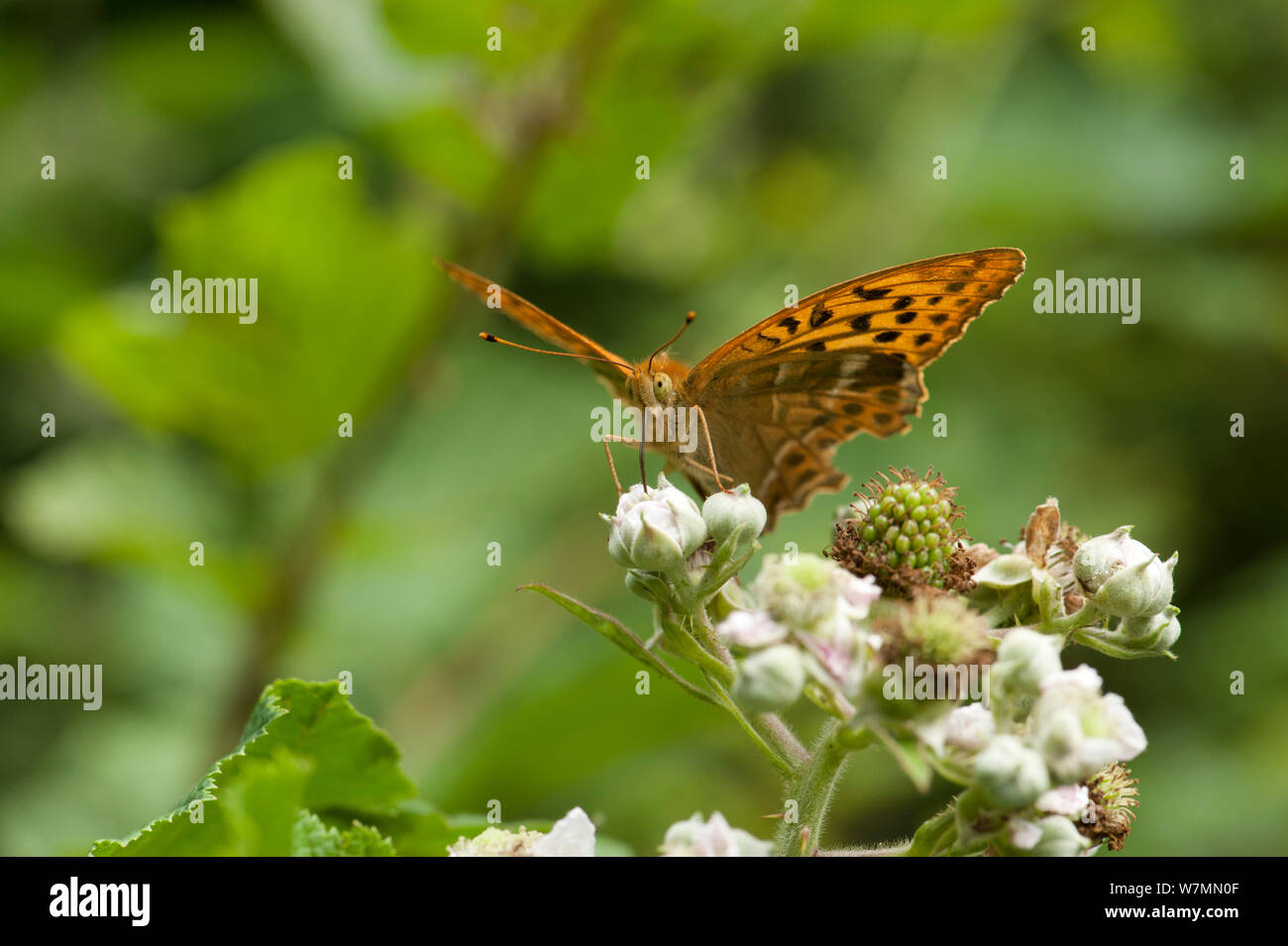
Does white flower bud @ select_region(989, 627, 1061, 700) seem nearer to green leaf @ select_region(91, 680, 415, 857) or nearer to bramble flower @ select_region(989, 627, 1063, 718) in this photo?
bramble flower @ select_region(989, 627, 1063, 718)

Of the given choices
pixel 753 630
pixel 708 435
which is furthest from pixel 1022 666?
pixel 708 435

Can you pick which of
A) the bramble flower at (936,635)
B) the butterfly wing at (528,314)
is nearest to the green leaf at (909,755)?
the bramble flower at (936,635)

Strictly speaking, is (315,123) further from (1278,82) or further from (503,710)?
(1278,82)

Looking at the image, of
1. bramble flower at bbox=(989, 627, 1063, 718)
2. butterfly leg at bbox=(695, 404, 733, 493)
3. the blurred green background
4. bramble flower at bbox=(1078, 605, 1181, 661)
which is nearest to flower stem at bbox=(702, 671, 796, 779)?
bramble flower at bbox=(989, 627, 1063, 718)

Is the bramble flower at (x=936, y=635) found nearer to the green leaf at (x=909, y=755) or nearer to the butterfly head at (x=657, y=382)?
the green leaf at (x=909, y=755)
